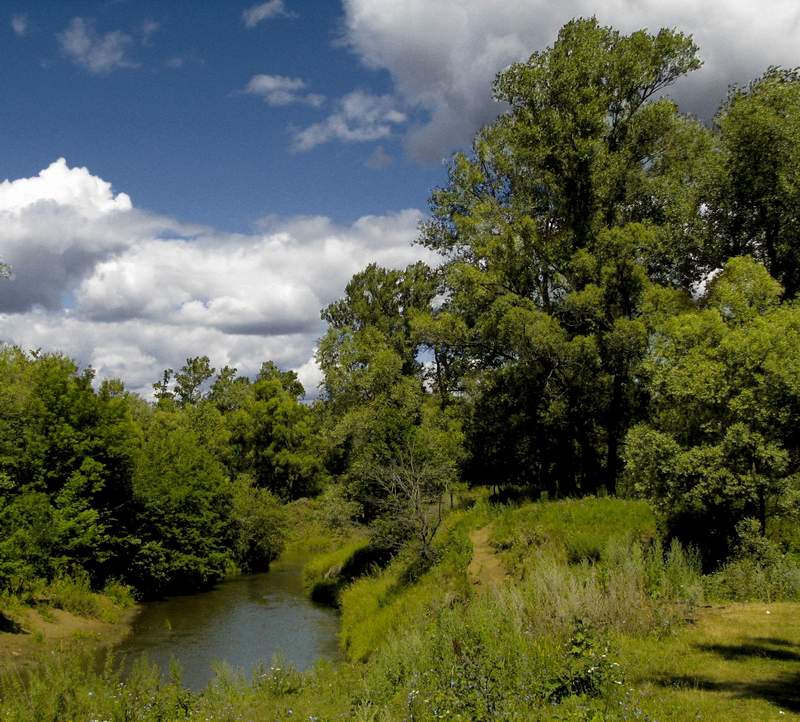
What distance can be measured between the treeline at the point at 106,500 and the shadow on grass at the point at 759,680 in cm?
2063

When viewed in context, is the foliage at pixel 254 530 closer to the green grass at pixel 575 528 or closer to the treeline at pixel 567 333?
the treeline at pixel 567 333

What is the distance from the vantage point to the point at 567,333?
1070 inches

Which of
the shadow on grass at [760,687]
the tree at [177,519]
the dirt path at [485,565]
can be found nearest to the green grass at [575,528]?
the dirt path at [485,565]

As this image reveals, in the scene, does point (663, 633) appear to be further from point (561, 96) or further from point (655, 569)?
point (561, 96)

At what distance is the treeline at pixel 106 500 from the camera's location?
2672cm

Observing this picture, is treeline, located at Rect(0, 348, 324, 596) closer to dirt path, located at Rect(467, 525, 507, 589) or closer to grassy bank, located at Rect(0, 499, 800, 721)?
grassy bank, located at Rect(0, 499, 800, 721)

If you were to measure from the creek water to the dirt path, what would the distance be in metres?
5.23

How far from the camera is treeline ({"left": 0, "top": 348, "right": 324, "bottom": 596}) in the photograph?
26.7m

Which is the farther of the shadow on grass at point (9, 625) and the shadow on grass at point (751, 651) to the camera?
the shadow on grass at point (9, 625)

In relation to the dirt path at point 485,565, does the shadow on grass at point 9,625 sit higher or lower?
lower

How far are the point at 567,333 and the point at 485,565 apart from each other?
10654 mm

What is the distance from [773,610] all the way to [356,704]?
839cm

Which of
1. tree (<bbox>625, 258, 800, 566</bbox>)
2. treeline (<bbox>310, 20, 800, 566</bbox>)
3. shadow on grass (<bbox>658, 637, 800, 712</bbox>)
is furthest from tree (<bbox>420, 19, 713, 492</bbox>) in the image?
shadow on grass (<bbox>658, 637, 800, 712</bbox>)

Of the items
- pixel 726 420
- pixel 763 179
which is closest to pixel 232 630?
pixel 726 420
